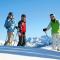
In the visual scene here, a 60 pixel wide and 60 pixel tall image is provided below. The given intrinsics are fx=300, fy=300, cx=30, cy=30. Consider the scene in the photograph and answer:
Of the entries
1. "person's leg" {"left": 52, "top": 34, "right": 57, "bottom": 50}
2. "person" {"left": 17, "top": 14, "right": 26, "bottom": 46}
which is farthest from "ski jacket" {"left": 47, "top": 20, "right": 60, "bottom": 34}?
"person" {"left": 17, "top": 14, "right": 26, "bottom": 46}

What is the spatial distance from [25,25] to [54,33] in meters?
2.53

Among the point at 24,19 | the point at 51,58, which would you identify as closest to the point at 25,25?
the point at 24,19

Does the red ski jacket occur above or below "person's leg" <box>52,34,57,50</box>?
above

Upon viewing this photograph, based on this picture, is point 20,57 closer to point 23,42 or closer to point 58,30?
point 58,30

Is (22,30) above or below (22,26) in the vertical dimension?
below

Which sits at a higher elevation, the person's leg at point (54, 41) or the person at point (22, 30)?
the person at point (22, 30)

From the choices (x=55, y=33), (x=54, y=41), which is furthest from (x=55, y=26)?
(x=54, y=41)

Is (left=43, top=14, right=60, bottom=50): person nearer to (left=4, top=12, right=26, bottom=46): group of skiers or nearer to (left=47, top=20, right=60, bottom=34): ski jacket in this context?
(left=47, top=20, right=60, bottom=34): ski jacket

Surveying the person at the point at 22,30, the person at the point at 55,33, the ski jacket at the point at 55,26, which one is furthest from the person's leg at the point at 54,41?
the person at the point at 22,30

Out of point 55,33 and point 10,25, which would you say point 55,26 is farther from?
point 10,25

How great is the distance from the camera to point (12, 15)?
56.1ft

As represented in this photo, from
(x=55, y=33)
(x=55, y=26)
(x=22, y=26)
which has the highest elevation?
(x=22, y=26)

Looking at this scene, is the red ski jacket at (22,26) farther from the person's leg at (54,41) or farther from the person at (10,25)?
the person's leg at (54,41)

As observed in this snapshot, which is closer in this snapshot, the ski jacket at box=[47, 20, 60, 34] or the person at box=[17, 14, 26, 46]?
the ski jacket at box=[47, 20, 60, 34]
